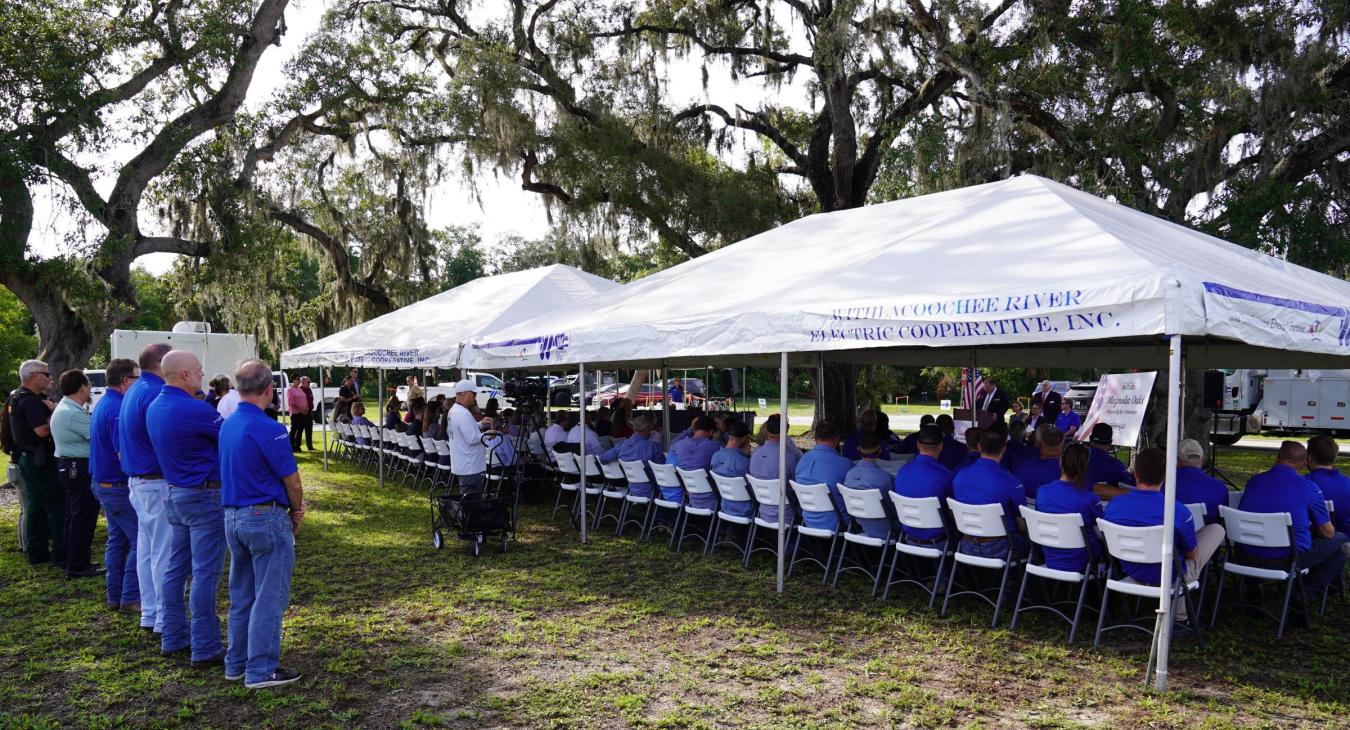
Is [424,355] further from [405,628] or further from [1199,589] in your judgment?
[1199,589]

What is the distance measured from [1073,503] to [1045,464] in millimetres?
1272

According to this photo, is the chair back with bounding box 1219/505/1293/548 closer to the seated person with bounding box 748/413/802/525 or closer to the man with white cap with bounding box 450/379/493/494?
the seated person with bounding box 748/413/802/525

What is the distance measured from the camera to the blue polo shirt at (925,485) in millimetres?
5812

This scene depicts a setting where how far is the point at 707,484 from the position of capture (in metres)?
7.44

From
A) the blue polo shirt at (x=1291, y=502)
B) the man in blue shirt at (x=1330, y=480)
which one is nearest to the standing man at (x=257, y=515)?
the blue polo shirt at (x=1291, y=502)

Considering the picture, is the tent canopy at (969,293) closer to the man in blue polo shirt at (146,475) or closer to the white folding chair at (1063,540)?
the white folding chair at (1063,540)

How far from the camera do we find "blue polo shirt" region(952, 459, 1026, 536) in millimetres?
5488

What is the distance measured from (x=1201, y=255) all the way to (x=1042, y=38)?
25.0 ft

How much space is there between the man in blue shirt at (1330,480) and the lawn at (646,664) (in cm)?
→ 65

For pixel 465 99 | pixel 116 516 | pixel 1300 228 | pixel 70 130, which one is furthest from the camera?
pixel 465 99

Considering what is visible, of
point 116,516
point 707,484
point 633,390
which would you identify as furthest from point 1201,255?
point 633,390

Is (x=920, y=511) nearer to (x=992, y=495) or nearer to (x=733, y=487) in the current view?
(x=992, y=495)

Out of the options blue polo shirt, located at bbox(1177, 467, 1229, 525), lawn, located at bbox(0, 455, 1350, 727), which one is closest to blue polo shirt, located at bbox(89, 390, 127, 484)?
lawn, located at bbox(0, 455, 1350, 727)

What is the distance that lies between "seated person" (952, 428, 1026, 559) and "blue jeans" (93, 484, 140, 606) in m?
5.40
